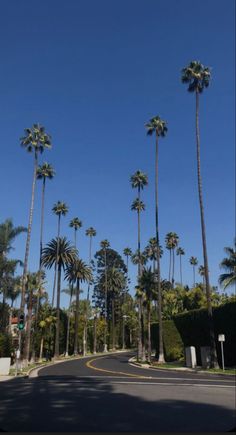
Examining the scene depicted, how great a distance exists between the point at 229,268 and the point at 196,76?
1713cm

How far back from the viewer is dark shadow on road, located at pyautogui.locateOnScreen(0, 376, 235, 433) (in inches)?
320

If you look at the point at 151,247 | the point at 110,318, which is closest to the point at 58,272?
the point at 151,247

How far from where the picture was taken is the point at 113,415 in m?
9.68

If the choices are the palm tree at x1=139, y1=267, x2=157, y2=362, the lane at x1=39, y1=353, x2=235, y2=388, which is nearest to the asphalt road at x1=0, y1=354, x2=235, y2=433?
the lane at x1=39, y1=353, x2=235, y2=388

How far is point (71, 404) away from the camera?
11805 millimetres

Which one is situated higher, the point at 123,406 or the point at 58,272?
the point at 58,272

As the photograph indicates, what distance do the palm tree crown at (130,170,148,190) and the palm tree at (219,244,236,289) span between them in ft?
95.4

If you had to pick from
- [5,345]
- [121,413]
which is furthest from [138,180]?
[121,413]

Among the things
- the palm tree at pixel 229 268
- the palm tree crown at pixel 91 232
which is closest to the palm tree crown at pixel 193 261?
the palm tree crown at pixel 91 232

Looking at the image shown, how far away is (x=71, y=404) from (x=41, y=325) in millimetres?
58050

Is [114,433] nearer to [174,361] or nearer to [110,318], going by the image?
[174,361]

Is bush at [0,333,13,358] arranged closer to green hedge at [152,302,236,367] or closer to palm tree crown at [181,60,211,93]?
green hedge at [152,302,236,367]

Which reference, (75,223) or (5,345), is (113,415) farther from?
(75,223)

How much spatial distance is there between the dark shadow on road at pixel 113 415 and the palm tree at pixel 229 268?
28390 mm
